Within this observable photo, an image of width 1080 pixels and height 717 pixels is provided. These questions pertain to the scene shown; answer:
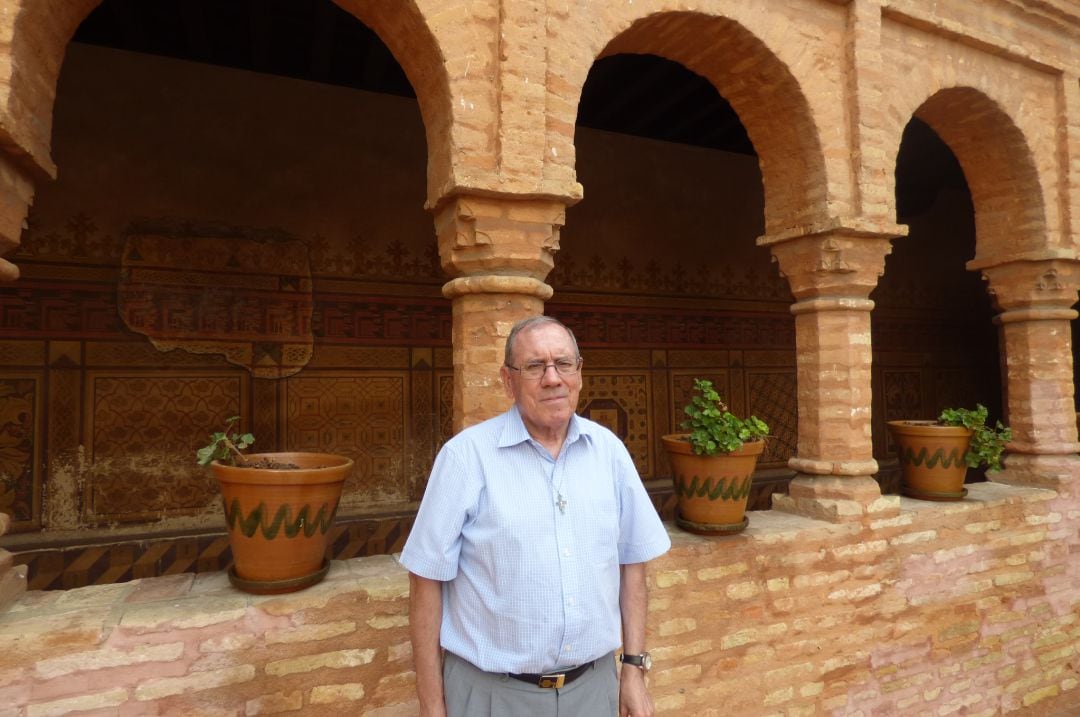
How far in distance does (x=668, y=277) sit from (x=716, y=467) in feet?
14.0

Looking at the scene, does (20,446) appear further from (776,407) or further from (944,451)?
(776,407)

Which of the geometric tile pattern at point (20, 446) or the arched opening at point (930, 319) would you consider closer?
the geometric tile pattern at point (20, 446)

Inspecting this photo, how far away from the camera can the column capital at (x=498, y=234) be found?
3.00 meters

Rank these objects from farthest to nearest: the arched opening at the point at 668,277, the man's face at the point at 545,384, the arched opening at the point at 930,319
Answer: the arched opening at the point at 930,319, the arched opening at the point at 668,277, the man's face at the point at 545,384

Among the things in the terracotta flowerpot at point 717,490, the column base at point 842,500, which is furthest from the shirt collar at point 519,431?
the column base at point 842,500

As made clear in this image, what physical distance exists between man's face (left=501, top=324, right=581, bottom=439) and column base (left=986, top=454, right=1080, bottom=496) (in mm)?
4898

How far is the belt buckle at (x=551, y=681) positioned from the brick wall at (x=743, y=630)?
4.17 feet

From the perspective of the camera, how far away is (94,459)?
523 centimetres

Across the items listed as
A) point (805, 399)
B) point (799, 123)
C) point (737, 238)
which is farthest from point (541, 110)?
point (737, 238)

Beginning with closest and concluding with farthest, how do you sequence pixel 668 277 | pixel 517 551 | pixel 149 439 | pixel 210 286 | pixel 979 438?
pixel 517 551
pixel 979 438
pixel 149 439
pixel 210 286
pixel 668 277

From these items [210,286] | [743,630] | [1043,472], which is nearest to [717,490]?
[743,630]

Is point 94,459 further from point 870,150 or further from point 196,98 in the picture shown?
point 870,150

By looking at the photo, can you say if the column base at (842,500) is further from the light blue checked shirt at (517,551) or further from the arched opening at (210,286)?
the arched opening at (210,286)

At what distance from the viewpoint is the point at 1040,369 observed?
5.12 m
